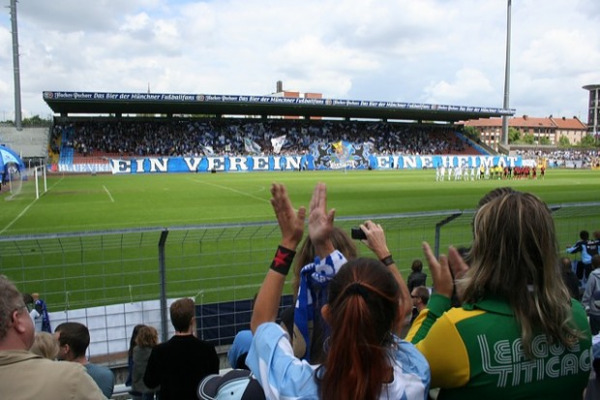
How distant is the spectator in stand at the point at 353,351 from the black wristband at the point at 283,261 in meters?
0.09

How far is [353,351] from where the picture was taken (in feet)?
5.41

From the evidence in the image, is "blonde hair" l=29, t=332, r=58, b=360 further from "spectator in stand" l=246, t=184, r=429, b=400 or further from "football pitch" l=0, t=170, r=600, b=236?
"football pitch" l=0, t=170, r=600, b=236

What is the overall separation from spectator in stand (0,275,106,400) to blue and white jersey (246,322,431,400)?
2.51ft

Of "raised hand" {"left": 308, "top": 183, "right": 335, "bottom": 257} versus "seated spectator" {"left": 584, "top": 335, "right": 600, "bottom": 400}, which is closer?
"raised hand" {"left": 308, "top": 183, "right": 335, "bottom": 257}

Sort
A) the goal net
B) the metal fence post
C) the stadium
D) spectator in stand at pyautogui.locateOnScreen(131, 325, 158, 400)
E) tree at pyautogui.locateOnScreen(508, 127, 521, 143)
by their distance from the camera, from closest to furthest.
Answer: spectator in stand at pyautogui.locateOnScreen(131, 325, 158, 400) → the metal fence post → the stadium → the goal net → tree at pyautogui.locateOnScreen(508, 127, 521, 143)

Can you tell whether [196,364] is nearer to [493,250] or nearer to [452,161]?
[493,250]

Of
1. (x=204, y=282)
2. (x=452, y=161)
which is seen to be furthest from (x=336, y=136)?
(x=204, y=282)

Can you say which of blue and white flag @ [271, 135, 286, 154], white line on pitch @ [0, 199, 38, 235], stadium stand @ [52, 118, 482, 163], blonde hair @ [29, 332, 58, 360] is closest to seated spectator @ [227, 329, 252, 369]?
blonde hair @ [29, 332, 58, 360]

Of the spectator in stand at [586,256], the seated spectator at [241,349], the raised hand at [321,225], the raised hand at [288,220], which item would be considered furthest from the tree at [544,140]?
the raised hand at [288,220]

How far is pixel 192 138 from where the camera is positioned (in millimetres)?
54625

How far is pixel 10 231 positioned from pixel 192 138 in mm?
41745

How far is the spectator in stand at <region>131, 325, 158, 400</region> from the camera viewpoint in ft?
13.1

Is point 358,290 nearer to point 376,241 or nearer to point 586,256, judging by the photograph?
point 376,241

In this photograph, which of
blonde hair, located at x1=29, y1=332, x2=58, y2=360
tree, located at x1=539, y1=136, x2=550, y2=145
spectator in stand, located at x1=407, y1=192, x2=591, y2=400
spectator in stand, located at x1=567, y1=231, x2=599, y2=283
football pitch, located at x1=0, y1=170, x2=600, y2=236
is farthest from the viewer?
tree, located at x1=539, y1=136, x2=550, y2=145
